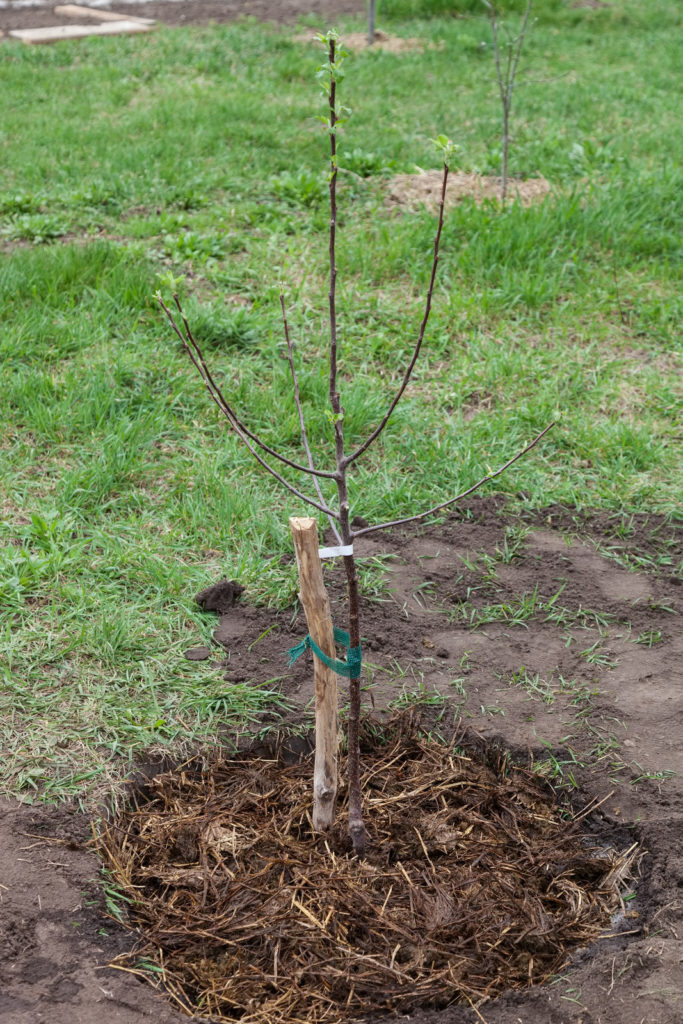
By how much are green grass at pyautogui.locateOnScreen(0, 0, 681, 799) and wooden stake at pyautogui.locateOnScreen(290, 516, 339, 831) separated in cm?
45

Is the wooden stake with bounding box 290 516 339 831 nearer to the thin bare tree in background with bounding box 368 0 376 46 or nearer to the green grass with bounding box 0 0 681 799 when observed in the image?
the green grass with bounding box 0 0 681 799

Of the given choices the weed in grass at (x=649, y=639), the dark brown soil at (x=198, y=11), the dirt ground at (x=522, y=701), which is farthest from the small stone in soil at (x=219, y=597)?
the dark brown soil at (x=198, y=11)

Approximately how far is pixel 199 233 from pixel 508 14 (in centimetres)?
708

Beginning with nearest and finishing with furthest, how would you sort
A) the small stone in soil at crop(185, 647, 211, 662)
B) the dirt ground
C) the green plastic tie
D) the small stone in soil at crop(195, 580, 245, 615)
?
the dirt ground → the green plastic tie → the small stone in soil at crop(185, 647, 211, 662) → the small stone in soil at crop(195, 580, 245, 615)

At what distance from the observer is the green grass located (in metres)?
3.18

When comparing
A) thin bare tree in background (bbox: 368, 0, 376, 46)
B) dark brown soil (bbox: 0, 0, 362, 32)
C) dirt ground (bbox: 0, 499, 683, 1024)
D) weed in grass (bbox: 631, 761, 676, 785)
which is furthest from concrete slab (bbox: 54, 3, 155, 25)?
weed in grass (bbox: 631, 761, 676, 785)

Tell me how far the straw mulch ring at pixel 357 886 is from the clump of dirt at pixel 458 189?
4.20m

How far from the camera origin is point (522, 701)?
2984 millimetres

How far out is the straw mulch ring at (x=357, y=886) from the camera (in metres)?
2.22

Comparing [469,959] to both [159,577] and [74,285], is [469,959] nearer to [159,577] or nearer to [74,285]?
[159,577]

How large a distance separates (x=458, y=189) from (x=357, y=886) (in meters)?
4.96

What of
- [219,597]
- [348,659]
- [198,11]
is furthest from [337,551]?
[198,11]

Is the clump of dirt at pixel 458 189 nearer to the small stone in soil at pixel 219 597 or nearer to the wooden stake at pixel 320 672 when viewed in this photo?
the small stone in soil at pixel 219 597

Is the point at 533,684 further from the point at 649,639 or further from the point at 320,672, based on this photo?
the point at 320,672
